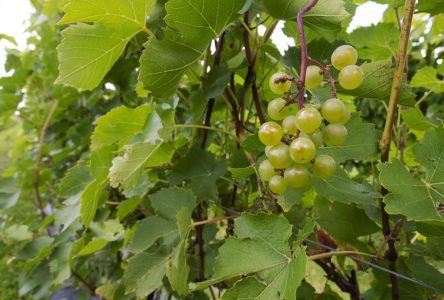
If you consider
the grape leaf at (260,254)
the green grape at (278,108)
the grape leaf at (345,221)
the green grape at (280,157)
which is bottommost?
the grape leaf at (345,221)

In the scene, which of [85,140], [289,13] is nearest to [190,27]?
[289,13]

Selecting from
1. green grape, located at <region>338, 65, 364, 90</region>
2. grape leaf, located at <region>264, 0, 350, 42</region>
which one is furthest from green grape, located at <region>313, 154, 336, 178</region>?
grape leaf, located at <region>264, 0, 350, 42</region>

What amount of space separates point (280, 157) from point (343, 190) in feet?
0.69

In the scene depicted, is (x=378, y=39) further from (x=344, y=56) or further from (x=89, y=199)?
(x=89, y=199)

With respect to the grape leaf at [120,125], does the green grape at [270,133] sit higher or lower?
lower

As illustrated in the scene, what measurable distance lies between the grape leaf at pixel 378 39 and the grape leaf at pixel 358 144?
1.14 feet

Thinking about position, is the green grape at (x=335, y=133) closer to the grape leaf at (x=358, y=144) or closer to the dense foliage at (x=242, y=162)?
the dense foliage at (x=242, y=162)

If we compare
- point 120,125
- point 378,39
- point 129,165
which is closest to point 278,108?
point 129,165

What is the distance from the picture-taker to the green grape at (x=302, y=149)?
49 centimetres

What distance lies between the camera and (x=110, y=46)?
747mm

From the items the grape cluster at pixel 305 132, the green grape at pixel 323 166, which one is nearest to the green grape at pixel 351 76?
the grape cluster at pixel 305 132

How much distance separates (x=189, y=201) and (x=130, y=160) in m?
0.19

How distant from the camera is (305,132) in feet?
1.67

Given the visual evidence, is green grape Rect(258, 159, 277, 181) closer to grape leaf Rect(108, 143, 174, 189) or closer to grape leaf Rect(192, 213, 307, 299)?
grape leaf Rect(192, 213, 307, 299)
